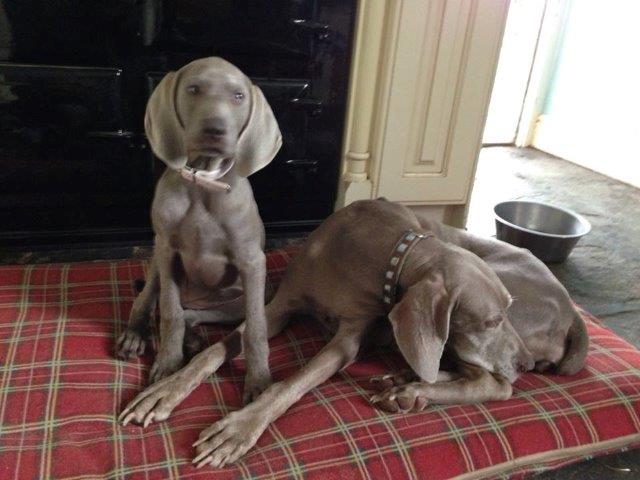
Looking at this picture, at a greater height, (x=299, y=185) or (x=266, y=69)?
(x=266, y=69)

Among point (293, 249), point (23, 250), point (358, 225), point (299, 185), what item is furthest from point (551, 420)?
point (23, 250)

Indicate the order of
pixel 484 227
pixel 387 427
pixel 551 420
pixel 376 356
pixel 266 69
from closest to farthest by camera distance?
pixel 387 427 < pixel 551 420 < pixel 376 356 < pixel 266 69 < pixel 484 227

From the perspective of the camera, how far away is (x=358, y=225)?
172 cm

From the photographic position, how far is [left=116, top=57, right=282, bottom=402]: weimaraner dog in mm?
1249

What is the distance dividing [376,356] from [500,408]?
381mm

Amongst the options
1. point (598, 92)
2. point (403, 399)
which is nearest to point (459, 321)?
point (403, 399)

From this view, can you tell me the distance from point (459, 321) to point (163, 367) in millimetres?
754

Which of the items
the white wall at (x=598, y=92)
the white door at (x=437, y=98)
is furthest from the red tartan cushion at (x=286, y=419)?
the white wall at (x=598, y=92)

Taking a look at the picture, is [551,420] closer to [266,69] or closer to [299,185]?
[299,185]

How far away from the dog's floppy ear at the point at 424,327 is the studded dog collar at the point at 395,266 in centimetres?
14

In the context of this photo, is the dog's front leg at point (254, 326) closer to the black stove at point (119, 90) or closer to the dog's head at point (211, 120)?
the dog's head at point (211, 120)

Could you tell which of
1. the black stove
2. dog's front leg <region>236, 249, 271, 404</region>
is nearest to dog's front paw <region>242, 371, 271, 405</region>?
dog's front leg <region>236, 249, 271, 404</region>

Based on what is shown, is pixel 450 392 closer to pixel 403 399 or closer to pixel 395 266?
pixel 403 399

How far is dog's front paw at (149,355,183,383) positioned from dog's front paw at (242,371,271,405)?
0.19 metres
